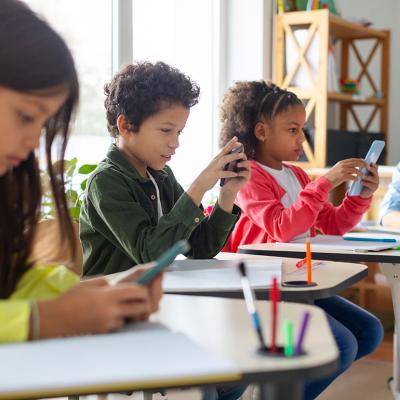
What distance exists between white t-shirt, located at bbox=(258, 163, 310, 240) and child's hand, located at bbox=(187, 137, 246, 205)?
565 mm

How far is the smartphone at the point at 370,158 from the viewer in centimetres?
235

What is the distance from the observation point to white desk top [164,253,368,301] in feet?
4.45

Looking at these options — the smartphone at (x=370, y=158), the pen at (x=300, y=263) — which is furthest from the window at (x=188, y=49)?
the pen at (x=300, y=263)

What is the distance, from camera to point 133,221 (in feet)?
5.63

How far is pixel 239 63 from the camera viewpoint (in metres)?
3.96

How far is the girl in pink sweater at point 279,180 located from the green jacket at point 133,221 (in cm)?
32

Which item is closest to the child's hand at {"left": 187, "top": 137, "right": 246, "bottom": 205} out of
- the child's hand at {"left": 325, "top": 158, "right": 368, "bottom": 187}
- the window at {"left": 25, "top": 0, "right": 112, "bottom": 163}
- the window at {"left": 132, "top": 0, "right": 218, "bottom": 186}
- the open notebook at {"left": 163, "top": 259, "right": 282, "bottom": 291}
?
the open notebook at {"left": 163, "top": 259, "right": 282, "bottom": 291}

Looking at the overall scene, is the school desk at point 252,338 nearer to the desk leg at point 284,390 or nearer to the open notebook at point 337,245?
the desk leg at point 284,390

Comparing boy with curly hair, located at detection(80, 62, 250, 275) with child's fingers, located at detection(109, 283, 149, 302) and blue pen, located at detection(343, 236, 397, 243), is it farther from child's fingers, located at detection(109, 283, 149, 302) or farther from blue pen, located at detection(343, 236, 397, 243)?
child's fingers, located at detection(109, 283, 149, 302)

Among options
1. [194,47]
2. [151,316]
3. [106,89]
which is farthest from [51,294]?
[194,47]

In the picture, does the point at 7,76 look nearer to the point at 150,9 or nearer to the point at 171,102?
the point at 171,102

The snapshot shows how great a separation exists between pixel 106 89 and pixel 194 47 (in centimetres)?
184

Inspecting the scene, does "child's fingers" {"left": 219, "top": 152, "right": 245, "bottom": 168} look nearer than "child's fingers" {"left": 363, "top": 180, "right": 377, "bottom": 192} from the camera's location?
Yes

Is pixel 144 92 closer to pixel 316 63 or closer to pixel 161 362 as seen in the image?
pixel 161 362
